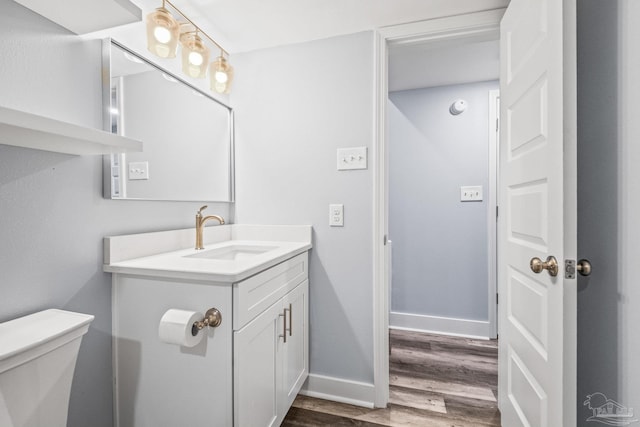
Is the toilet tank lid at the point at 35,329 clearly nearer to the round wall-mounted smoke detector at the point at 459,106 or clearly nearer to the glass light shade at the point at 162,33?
the glass light shade at the point at 162,33

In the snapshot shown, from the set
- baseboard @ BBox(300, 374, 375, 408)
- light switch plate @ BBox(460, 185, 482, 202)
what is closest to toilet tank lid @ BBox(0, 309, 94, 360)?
baseboard @ BBox(300, 374, 375, 408)

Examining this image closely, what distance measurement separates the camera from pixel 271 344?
4.13 ft

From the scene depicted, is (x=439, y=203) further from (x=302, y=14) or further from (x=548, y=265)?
(x=302, y=14)

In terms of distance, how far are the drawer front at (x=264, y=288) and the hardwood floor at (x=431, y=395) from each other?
724mm

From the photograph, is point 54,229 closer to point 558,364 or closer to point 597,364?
point 558,364

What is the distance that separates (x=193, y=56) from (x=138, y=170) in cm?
65

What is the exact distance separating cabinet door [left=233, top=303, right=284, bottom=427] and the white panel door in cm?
100

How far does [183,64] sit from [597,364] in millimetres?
2093

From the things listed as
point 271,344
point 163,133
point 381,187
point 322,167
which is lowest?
point 271,344

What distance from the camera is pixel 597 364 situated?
0.94 meters

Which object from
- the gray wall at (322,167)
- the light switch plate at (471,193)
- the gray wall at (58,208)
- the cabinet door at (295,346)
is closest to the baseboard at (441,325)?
the light switch plate at (471,193)

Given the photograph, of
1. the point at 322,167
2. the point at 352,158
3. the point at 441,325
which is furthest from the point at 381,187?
the point at 441,325

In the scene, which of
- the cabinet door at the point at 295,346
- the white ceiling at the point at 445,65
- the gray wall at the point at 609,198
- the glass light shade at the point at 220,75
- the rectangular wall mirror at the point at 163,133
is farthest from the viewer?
the white ceiling at the point at 445,65

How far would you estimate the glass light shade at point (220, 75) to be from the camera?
163 cm
